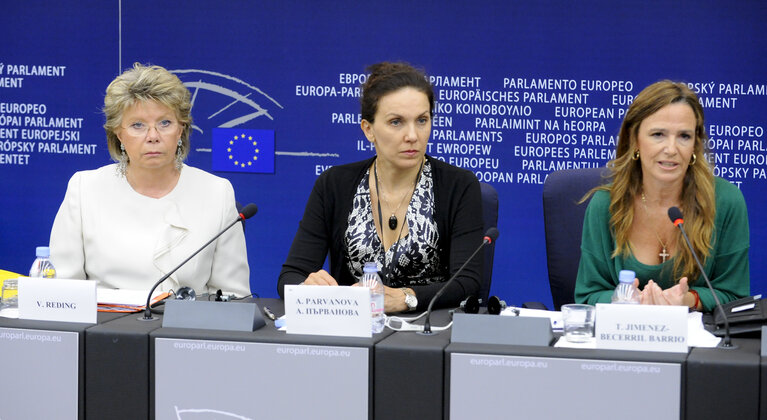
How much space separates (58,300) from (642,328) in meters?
1.22

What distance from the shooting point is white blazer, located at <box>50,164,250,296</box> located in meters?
2.57

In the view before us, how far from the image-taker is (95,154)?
14.2ft

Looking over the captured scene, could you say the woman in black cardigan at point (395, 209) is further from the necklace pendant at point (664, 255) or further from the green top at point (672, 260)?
the necklace pendant at point (664, 255)

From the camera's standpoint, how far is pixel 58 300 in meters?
1.99

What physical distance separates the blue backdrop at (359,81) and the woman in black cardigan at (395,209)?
138 cm

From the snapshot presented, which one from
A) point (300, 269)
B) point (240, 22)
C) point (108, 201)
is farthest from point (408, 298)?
point (240, 22)

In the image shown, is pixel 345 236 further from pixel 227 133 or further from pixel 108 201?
pixel 227 133

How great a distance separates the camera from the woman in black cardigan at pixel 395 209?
257cm

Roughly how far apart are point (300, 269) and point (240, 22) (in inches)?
76.6

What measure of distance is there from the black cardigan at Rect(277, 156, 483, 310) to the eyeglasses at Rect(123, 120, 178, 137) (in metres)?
0.45

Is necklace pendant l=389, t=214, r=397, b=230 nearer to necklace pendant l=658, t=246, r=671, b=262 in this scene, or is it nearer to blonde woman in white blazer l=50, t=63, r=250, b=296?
blonde woman in white blazer l=50, t=63, r=250, b=296

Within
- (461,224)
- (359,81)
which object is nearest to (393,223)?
(461,224)

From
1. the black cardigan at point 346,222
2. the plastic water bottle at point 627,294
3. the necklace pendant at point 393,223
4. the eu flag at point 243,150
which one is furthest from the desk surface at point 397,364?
the eu flag at point 243,150

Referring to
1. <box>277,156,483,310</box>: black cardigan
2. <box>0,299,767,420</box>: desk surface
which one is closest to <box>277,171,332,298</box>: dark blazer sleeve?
<box>277,156,483,310</box>: black cardigan
